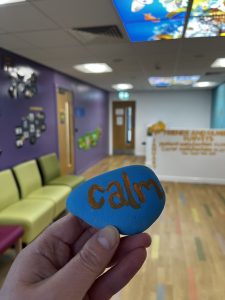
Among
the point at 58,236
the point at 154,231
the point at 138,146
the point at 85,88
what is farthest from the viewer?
the point at 138,146

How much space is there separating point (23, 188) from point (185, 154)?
11.1 ft

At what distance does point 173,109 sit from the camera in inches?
323

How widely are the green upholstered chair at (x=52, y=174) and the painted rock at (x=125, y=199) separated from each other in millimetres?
2964

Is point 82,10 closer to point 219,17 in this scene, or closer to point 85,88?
point 219,17

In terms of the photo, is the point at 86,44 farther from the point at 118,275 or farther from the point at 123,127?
the point at 123,127

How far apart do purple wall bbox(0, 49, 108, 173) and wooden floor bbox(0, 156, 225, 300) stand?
148 cm

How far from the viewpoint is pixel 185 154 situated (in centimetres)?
496

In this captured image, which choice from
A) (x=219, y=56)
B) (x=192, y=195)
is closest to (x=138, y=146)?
(x=192, y=195)

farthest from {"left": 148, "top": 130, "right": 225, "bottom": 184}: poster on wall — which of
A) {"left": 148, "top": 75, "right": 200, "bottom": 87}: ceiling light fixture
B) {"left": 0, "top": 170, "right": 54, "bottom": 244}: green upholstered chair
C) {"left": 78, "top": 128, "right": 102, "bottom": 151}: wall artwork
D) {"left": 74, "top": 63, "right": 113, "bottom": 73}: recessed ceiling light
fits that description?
{"left": 0, "top": 170, "right": 54, "bottom": 244}: green upholstered chair

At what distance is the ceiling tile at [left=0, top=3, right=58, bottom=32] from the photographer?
1.88 m

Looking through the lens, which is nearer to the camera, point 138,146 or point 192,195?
point 192,195

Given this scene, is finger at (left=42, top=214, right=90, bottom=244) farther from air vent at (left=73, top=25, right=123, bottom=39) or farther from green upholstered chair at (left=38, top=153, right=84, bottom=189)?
green upholstered chair at (left=38, top=153, right=84, bottom=189)

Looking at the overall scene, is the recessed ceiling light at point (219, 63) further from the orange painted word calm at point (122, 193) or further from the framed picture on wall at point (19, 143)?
the orange painted word calm at point (122, 193)

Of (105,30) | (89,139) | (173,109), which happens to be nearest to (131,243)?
(105,30)
